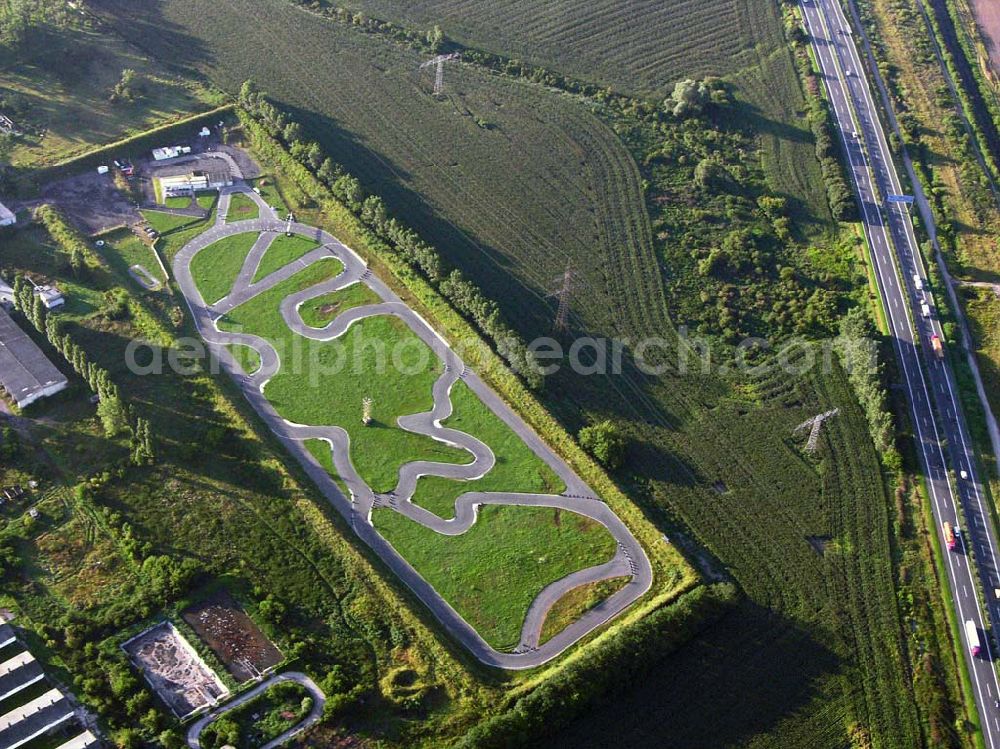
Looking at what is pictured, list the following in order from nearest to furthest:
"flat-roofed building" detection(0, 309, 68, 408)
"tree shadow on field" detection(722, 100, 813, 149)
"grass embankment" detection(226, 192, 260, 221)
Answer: "flat-roofed building" detection(0, 309, 68, 408), "grass embankment" detection(226, 192, 260, 221), "tree shadow on field" detection(722, 100, 813, 149)

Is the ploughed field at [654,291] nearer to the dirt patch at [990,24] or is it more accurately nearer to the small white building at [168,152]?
the small white building at [168,152]

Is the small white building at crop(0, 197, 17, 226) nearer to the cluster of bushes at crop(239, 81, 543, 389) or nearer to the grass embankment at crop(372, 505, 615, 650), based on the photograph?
the cluster of bushes at crop(239, 81, 543, 389)

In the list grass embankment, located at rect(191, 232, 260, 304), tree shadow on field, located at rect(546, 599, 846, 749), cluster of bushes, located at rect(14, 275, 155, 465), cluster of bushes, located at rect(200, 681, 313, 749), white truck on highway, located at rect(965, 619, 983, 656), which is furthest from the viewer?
grass embankment, located at rect(191, 232, 260, 304)

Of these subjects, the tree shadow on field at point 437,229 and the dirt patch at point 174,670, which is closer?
the dirt patch at point 174,670

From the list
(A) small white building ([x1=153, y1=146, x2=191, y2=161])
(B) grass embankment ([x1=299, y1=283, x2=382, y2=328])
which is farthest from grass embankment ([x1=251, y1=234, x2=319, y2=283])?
(A) small white building ([x1=153, y1=146, x2=191, y2=161])

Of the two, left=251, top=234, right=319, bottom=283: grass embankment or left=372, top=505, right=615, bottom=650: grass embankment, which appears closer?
left=372, top=505, right=615, bottom=650: grass embankment

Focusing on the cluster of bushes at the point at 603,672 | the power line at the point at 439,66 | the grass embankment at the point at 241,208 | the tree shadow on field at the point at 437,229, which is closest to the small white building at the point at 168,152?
the grass embankment at the point at 241,208

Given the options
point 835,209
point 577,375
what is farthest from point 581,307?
point 835,209

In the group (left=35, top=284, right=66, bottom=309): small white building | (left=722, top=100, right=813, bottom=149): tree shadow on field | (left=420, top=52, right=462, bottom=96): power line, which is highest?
(left=420, top=52, right=462, bottom=96): power line

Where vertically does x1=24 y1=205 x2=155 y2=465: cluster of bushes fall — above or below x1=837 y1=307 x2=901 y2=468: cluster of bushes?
above
